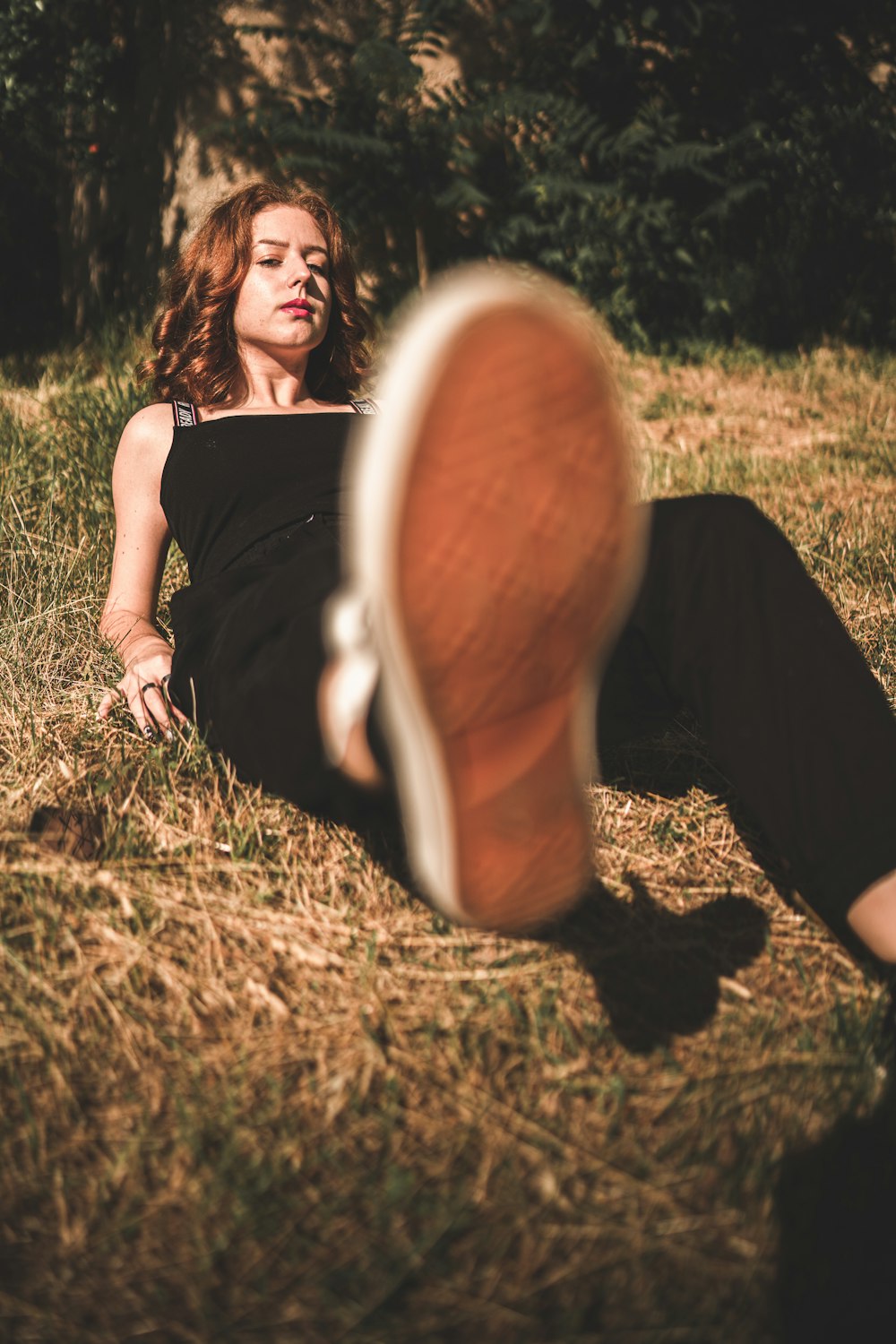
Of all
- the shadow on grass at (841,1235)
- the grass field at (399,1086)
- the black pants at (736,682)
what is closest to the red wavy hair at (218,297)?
the grass field at (399,1086)

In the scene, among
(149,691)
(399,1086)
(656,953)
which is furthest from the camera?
(149,691)

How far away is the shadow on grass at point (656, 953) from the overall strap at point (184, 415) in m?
1.25

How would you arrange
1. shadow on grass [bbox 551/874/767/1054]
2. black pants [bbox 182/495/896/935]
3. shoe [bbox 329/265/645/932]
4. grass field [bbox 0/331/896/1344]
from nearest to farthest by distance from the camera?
shoe [bbox 329/265/645/932] < grass field [bbox 0/331/896/1344] < black pants [bbox 182/495/896/935] < shadow on grass [bbox 551/874/767/1054]

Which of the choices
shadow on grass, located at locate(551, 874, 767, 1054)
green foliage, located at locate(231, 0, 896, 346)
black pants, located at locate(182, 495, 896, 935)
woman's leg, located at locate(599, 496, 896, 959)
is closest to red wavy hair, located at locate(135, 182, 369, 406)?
black pants, located at locate(182, 495, 896, 935)

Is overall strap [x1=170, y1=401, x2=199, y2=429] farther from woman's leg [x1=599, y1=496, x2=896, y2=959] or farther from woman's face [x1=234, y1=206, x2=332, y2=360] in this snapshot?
woman's leg [x1=599, y1=496, x2=896, y2=959]

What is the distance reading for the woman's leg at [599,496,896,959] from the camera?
1.28m

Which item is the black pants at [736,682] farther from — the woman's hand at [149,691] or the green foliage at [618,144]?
the green foliage at [618,144]

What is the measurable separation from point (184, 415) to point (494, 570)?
1.40m

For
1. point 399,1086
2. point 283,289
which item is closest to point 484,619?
point 399,1086

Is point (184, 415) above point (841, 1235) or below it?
above

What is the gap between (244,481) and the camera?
1.94m

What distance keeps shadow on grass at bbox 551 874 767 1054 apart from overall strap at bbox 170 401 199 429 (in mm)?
1251

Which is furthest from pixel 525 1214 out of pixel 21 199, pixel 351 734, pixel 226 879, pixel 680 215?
pixel 21 199

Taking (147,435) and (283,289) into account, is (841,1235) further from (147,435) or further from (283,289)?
(283,289)
